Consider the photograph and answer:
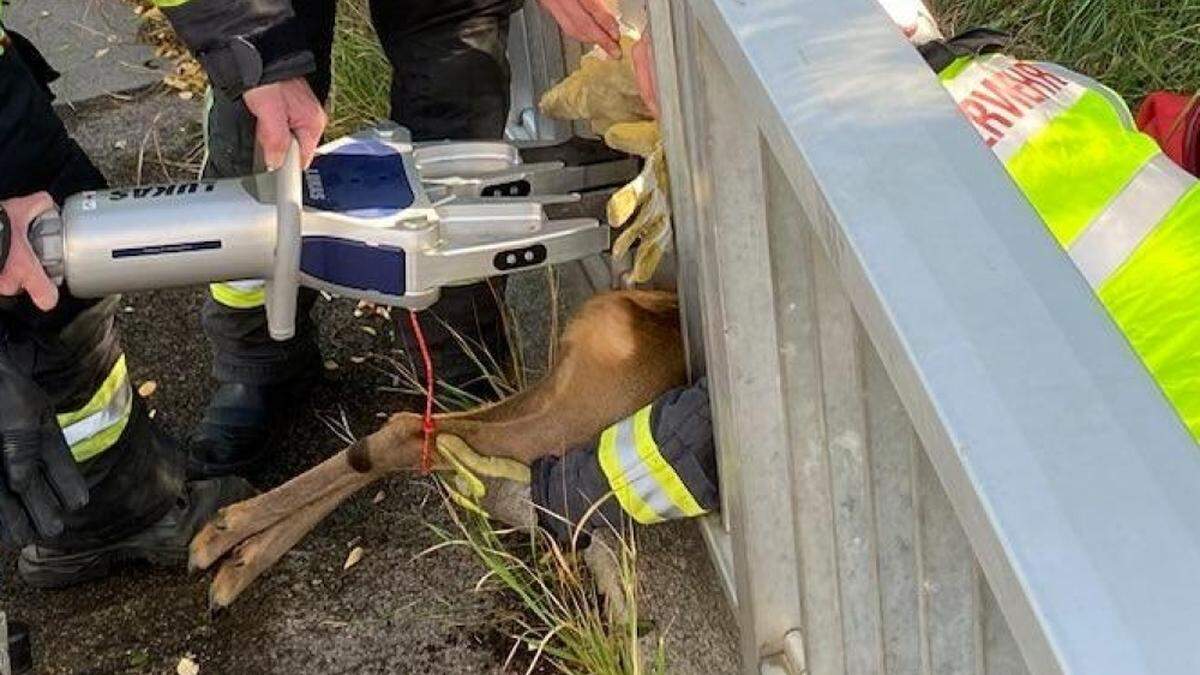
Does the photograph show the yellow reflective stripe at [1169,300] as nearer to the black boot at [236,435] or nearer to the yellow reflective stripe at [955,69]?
the yellow reflective stripe at [955,69]

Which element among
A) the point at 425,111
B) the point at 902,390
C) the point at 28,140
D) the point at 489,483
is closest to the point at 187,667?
the point at 489,483

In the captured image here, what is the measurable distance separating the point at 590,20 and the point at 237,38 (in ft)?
1.70

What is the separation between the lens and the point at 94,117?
3951 mm

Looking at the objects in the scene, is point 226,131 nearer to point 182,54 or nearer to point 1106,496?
point 182,54

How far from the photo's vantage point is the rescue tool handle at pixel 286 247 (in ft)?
6.63

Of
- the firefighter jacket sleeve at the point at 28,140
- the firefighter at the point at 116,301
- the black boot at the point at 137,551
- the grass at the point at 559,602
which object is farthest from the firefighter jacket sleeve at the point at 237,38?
the black boot at the point at 137,551

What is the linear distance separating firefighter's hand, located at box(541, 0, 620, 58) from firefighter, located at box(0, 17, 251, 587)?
2.44 ft

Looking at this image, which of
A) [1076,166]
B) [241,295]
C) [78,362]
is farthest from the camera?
[241,295]

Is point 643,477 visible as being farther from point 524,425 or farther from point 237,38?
point 237,38

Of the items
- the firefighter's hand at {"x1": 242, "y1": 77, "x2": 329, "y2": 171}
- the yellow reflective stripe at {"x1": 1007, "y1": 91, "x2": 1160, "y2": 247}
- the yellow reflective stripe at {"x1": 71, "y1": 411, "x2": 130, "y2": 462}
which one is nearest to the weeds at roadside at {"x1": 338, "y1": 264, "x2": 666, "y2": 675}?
the yellow reflective stripe at {"x1": 71, "y1": 411, "x2": 130, "y2": 462}

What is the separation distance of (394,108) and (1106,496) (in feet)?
6.76

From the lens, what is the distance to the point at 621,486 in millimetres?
2100

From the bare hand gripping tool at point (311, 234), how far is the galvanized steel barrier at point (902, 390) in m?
0.48

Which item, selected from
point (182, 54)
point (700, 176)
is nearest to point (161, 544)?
point (700, 176)
